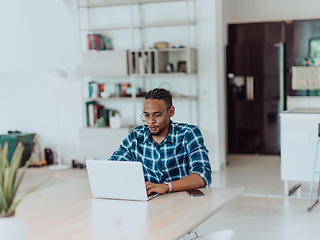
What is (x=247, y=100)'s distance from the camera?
8.87 meters

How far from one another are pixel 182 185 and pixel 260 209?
2557 millimetres

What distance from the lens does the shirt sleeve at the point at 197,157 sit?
9.96 ft

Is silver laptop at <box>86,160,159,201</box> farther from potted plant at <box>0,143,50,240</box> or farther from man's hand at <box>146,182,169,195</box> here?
potted plant at <box>0,143,50,240</box>

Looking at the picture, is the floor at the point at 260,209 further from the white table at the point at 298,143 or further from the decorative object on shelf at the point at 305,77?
the decorative object on shelf at the point at 305,77

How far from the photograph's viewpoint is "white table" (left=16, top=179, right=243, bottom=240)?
7.20ft

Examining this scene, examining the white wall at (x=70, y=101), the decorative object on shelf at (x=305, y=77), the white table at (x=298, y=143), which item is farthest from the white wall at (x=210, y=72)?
the white table at (x=298, y=143)

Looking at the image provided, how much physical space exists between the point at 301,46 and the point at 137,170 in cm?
632

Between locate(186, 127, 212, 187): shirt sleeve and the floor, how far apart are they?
57.5 inches

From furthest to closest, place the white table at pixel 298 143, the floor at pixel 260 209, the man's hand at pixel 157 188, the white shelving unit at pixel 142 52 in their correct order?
the white shelving unit at pixel 142 52, the white table at pixel 298 143, the floor at pixel 260 209, the man's hand at pixel 157 188

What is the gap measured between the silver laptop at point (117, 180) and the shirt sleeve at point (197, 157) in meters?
0.35

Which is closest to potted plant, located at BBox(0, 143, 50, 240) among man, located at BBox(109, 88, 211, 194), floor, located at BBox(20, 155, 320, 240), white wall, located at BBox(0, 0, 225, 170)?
man, located at BBox(109, 88, 211, 194)

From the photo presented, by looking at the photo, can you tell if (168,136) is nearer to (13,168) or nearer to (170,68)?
(13,168)

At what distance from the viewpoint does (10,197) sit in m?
1.72

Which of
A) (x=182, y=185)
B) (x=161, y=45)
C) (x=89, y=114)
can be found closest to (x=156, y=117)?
(x=182, y=185)
